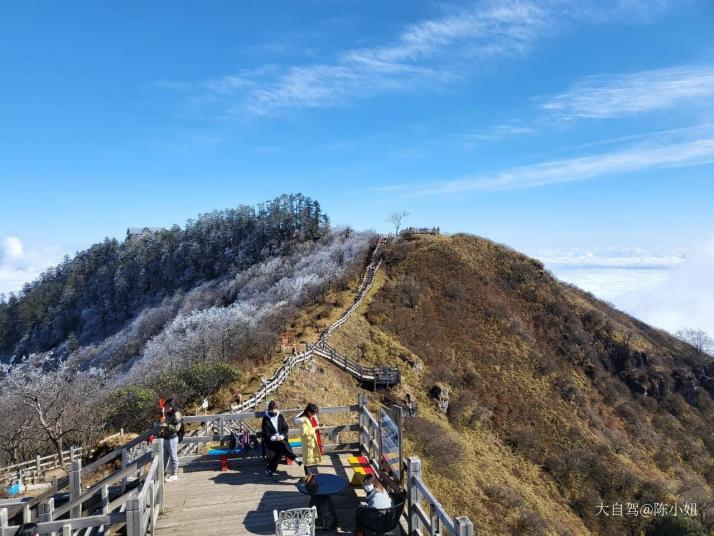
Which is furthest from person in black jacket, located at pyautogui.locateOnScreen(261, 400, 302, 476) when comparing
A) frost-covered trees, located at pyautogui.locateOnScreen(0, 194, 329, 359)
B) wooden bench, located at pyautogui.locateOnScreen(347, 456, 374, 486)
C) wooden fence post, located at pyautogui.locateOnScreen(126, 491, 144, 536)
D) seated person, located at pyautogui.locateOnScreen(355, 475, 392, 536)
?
frost-covered trees, located at pyautogui.locateOnScreen(0, 194, 329, 359)

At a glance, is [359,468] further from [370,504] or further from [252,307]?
[252,307]

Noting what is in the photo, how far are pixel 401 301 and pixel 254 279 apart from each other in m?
25.7

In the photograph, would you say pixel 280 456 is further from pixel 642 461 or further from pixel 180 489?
pixel 642 461

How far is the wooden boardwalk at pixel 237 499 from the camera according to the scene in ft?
25.8

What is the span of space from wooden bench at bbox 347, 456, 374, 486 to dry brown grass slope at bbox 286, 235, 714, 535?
14951 mm

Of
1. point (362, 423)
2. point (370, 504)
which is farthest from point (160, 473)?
point (362, 423)

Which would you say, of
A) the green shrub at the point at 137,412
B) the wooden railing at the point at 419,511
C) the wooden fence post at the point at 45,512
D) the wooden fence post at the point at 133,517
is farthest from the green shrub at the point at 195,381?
the wooden fence post at the point at 133,517

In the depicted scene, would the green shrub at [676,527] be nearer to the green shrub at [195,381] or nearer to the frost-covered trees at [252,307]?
the frost-covered trees at [252,307]

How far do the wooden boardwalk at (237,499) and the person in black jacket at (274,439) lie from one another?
264 mm

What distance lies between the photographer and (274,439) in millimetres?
9953

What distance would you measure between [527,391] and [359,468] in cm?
3481

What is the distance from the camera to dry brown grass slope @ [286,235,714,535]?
2842 centimetres

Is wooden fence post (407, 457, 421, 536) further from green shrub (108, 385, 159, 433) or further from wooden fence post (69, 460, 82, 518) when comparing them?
green shrub (108, 385, 159, 433)

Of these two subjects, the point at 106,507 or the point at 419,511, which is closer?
the point at 419,511
